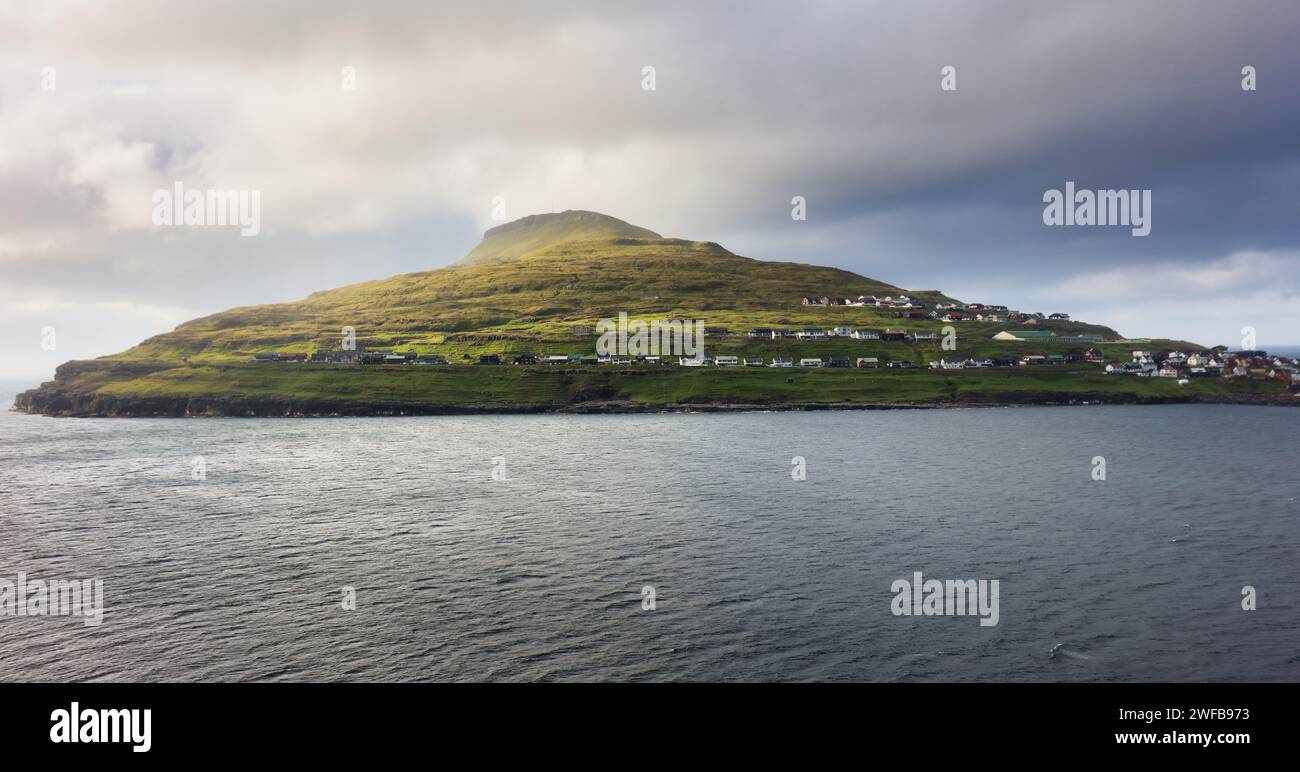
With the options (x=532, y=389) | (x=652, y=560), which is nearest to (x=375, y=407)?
(x=532, y=389)

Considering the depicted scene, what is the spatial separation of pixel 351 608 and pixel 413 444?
83.7 meters

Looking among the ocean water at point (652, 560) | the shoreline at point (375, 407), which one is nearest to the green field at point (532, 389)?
the shoreline at point (375, 407)

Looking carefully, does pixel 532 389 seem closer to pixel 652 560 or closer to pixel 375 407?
pixel 375 407

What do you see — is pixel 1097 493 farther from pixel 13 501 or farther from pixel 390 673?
pixel 13 501

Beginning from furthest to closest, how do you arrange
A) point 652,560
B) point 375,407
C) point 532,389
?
1. point 532,389
2. point 375,407
3. point 652,560

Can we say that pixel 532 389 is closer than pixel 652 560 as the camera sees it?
No

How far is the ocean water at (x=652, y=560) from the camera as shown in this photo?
3822 cm

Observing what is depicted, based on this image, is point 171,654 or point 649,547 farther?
point 649,547

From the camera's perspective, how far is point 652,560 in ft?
184

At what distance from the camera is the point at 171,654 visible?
3881cm

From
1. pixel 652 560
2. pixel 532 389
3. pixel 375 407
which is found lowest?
pixel 652 560

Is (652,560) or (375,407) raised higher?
(375,407)
